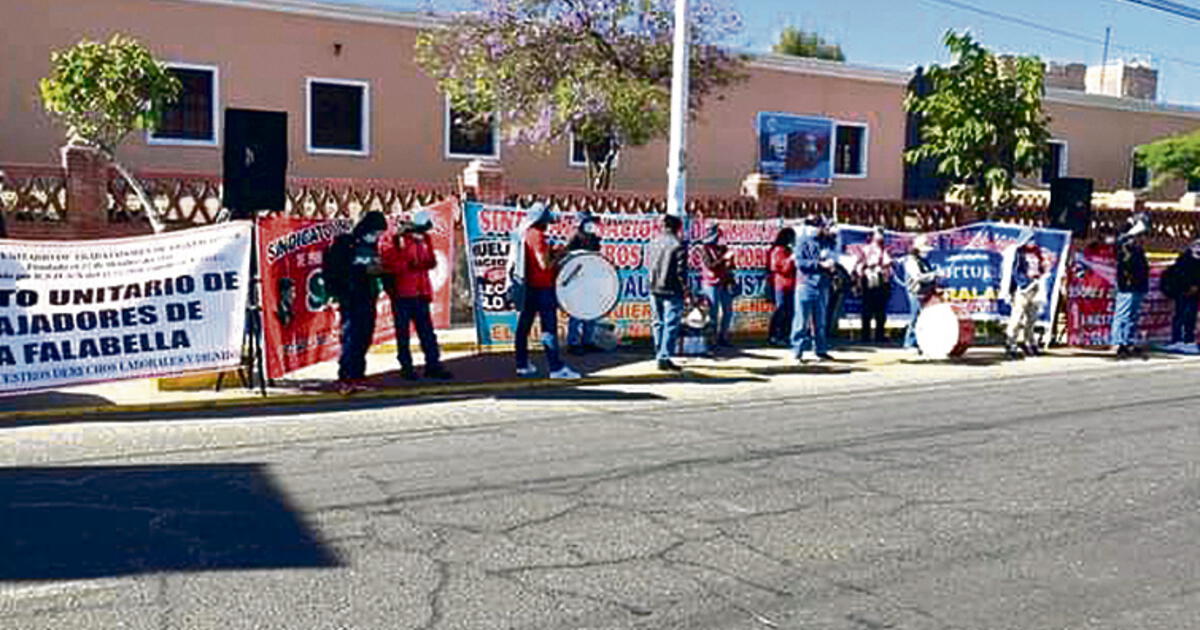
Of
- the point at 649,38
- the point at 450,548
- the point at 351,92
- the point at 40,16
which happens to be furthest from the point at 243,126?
the point at 351,92

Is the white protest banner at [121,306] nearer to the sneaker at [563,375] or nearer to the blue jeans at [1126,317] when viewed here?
the sneaker at [563,375]

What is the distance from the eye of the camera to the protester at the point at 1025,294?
52.0 feet

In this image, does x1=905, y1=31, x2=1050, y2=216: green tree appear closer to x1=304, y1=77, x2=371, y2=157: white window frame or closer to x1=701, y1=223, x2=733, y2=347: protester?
x1=701, y1=223, x2=733, y2=347: protester

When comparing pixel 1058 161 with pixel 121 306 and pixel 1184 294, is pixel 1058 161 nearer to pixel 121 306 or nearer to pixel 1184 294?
pixel 1184 294

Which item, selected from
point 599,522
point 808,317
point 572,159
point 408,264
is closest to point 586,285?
point 408,264

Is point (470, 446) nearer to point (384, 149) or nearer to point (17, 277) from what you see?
point (17, 277)

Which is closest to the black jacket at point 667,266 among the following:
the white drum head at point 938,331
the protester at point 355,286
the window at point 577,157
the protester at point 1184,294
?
the protester at point 355,286

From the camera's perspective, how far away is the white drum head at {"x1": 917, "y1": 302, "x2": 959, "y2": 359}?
48.0 ft

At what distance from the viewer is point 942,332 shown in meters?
14.7

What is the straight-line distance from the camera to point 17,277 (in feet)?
31.2

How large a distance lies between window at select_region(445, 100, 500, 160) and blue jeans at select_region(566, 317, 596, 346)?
12.2 meters

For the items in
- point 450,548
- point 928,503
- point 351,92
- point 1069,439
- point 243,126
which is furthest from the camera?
point 351,92

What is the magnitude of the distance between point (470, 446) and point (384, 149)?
57.6 ft

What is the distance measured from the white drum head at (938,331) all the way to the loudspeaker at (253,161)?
26.9 ft
